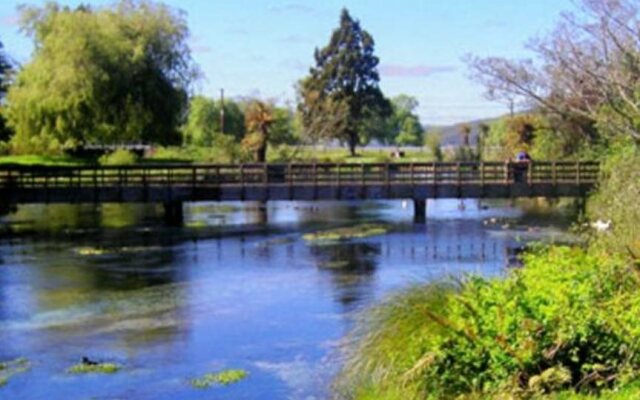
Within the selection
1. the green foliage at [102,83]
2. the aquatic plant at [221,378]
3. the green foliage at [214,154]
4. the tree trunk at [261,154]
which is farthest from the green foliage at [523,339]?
the tree trunk at [261,154]

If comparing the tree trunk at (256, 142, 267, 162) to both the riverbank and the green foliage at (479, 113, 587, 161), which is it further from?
the riverbank

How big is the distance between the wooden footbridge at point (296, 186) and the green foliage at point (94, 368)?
949 inches

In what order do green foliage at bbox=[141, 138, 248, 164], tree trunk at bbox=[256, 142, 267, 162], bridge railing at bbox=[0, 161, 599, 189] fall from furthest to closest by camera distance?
tree trunk at bbox=[256, 142, 267, 162] < green foliage at bbox=[141, 138, 248, 164] < bridge railing at bbox=[0, 161, 599, 189]

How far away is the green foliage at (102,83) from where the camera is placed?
53625 mm

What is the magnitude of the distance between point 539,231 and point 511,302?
25749 millimetres

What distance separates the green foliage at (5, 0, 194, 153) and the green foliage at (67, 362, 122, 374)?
39730 millimetres

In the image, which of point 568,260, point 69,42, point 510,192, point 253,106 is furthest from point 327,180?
point 253,106

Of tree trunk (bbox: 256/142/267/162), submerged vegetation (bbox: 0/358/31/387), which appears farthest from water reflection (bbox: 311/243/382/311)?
tree trunk (bbox: 256/142/267/162)

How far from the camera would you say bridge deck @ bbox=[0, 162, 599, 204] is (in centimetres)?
3950

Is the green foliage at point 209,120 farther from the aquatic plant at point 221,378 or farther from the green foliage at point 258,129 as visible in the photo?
the aquatic plant at point 221,378

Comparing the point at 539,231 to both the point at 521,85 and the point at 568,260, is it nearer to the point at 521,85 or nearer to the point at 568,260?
the point at 521,85

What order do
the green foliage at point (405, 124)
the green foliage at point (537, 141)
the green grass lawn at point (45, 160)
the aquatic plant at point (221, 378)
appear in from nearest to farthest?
the aquatic plant at point (221, 378), the green foliage at point (537, 141), the green grass lawn at point (45, 160), the green foliage at point (405, 124)

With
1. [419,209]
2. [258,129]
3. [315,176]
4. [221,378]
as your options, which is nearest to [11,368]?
[221,378]

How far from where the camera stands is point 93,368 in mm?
15055
